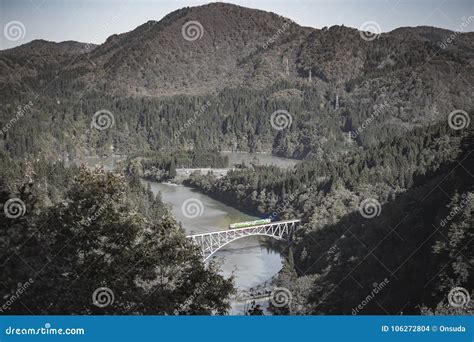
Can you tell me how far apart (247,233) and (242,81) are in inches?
3283

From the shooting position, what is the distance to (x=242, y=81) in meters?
117

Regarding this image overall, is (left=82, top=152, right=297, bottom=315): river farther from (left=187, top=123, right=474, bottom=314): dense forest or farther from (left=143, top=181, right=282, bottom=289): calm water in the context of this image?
(left=187, top=123, right=474, bottom=314): dense forest

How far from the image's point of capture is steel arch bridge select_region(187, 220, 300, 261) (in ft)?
109

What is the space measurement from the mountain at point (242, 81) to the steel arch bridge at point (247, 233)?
117 ft

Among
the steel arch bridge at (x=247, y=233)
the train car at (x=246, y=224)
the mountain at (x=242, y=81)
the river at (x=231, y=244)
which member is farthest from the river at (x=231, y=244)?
the mountain at (x=242, y=81)

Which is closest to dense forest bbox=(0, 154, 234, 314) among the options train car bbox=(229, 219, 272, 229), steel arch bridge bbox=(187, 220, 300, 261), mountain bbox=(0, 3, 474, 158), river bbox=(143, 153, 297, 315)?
river bbox=(143, 153, 297, 315)

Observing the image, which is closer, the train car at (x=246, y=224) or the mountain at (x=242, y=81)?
the train car at (x=246, y=224)

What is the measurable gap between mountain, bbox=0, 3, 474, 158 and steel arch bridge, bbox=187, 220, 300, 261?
35803 millimetres

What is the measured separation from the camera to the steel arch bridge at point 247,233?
33.2m

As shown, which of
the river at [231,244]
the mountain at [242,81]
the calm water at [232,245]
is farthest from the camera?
the mountain at [242,81]

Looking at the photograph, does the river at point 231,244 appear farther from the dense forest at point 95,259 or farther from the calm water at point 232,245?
the dense forest at point 95,259

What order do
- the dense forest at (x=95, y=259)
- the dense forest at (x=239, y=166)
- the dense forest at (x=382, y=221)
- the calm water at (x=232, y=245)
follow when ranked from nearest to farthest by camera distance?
the dense forest at (x=95, y=259) → the dense forest at (x=239, y=166) → the dense forest at (x=382, y=221) → the calm water at (x=232, y=245)

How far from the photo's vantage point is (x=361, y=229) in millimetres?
29984
